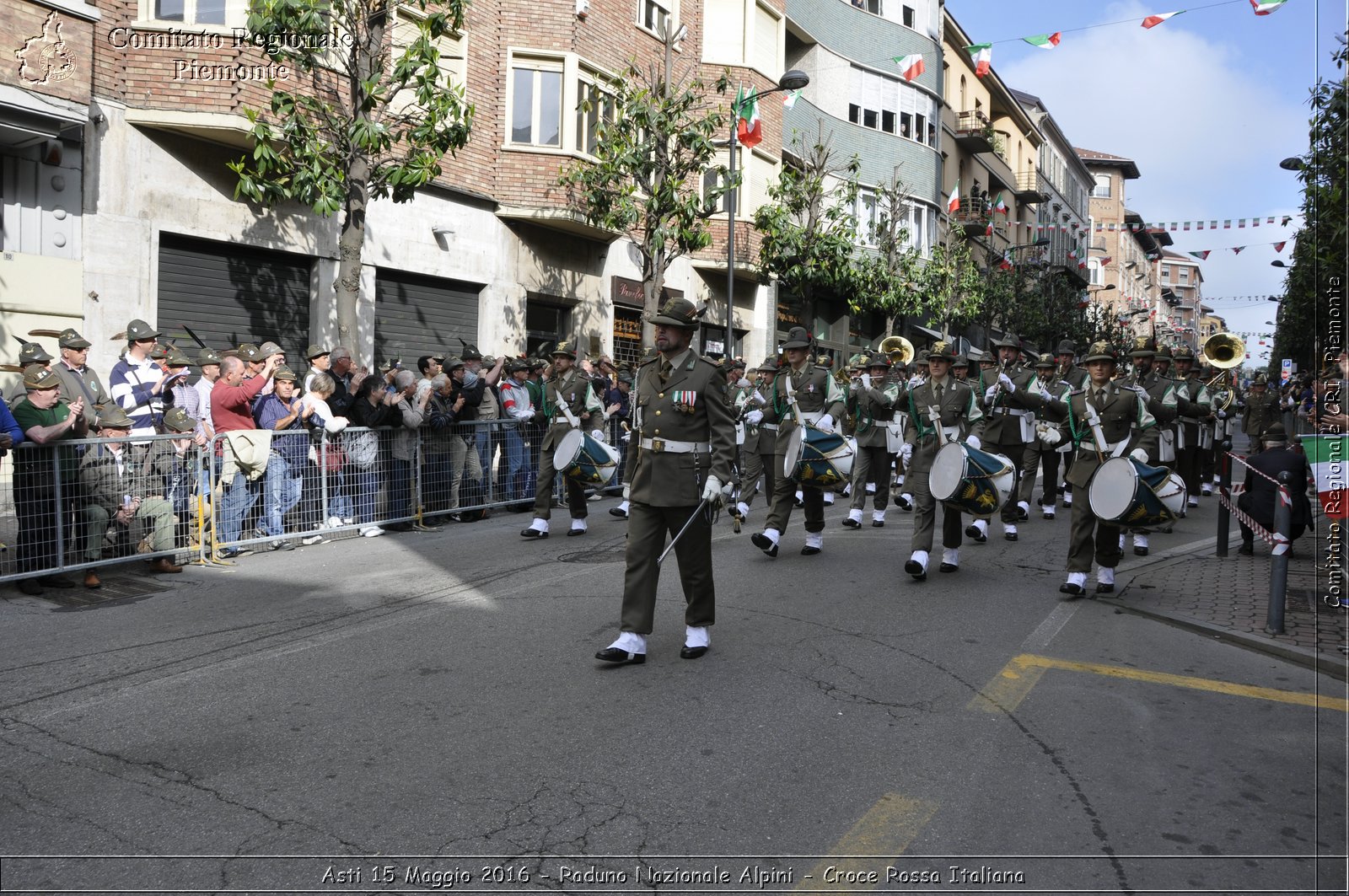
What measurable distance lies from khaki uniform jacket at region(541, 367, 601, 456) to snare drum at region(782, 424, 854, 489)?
2.75 metres

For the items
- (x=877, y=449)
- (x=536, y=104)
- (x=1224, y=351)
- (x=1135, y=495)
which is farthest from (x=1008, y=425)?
(x=536, y=104)

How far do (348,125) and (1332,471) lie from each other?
34.0 ft

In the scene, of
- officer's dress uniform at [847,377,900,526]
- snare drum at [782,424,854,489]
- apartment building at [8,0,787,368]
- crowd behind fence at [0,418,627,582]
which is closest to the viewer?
crowd behind fence at [0,418,627,582]

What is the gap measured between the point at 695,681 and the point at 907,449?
8.22 meters

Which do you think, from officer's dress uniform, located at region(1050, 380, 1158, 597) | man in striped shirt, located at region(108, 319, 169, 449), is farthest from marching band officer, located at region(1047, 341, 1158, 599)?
man in striped shirt, located at region(108, 319, 169, 449)

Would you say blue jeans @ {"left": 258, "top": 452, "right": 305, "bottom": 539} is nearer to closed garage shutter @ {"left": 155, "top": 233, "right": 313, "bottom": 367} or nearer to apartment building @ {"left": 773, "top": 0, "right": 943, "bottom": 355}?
closed garage shutter @ {"left": 155, "top": 233, "right": 313, "bottom": 367}

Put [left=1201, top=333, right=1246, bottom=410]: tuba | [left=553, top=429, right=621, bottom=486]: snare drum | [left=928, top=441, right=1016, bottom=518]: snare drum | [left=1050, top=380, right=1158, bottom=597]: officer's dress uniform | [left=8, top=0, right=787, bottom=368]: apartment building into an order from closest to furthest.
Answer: [left=1050, top=380, right=1158, bottom=597]: officer's dress uniform → [left=928, top=441, right=1016, bottom=518]: snare drum → [left=553, top=429, right=621, bottom=486]: snare drum → [left=8, top=0, right=787, bottom=368]: apartment building → [left=1201, top=333, right=1246, bottom=410]: tuba

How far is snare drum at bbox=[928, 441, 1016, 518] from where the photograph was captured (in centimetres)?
881

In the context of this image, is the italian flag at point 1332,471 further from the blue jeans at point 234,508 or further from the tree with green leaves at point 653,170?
the tree with green leaves at point 653,170

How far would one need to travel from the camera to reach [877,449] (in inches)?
503

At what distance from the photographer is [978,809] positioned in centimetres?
414

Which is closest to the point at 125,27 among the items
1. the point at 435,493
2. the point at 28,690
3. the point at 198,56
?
the point at 198,56

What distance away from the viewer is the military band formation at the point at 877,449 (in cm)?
648

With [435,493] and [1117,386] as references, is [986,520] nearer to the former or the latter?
[1117,386]
